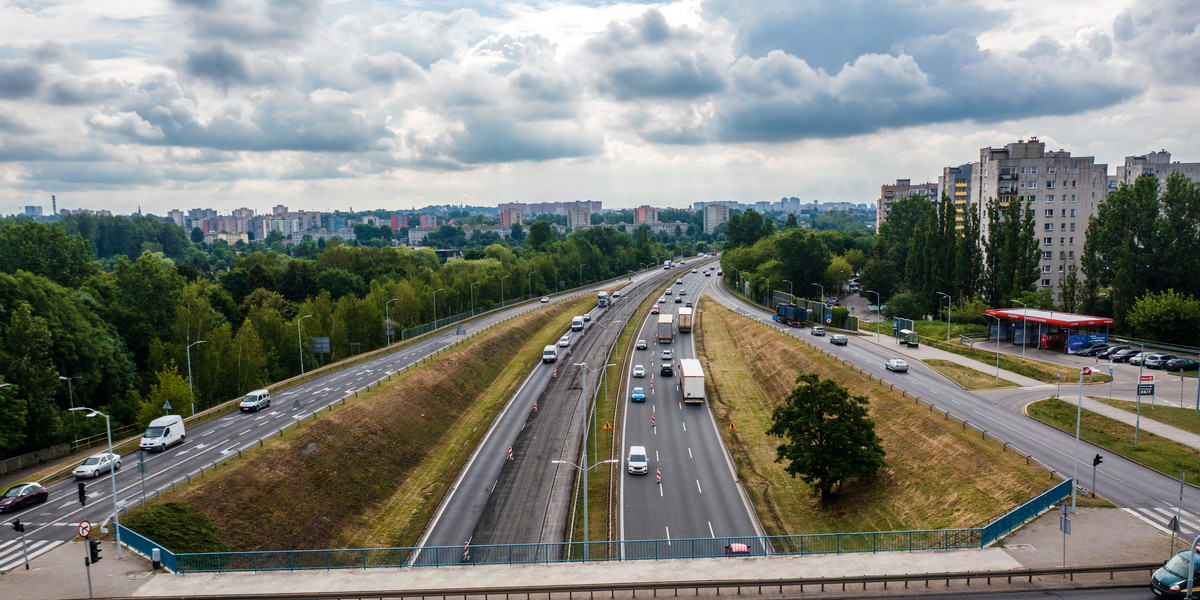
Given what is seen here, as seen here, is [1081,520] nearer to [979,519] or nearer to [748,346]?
[979,519]

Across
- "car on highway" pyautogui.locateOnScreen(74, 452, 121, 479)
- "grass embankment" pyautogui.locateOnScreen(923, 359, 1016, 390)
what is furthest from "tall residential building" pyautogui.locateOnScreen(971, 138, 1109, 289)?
"car on highway" pyautogui.locateOnScreen(74, 452, 121, 479)

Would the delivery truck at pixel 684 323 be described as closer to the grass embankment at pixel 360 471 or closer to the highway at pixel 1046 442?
the highway at pixel 1046 442

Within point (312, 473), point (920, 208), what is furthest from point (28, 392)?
point (920, 208)

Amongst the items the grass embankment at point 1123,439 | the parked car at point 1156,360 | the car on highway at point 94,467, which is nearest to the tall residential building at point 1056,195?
the parked car at point 1156,360

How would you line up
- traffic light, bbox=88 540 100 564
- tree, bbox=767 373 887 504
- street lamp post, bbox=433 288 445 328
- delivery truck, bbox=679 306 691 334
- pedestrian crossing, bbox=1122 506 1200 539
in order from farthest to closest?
street lamp post, bbox=433 288 445 328 < delivery truck, bbox=679 306 691 334 < tree, bbox=767 373 887 504 < pedestrian crossing, bbox=1122 506 1200 539 < traffic light, bbox=88 540 100 564

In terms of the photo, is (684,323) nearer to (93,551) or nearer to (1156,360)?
(1156,360)

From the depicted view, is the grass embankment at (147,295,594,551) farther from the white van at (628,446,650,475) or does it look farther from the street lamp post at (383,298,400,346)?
the street lamp post at (383,298,400,346)
